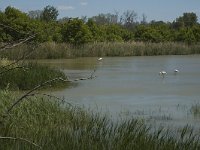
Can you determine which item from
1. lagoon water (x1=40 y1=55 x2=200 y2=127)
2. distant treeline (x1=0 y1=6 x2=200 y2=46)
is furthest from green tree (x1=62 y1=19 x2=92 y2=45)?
lagoon water (x1=40 y1=55 x2=200 y2=127)

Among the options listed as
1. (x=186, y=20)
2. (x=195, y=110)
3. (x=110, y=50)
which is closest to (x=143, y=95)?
(x=195, y=110)

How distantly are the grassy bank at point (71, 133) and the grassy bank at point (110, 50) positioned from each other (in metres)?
13.7

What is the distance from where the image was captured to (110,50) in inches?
999

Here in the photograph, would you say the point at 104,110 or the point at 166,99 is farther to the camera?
the point at 166,99

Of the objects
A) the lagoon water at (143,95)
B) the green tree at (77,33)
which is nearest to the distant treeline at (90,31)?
the green tree at (77,33)

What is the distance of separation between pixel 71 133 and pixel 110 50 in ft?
67.5

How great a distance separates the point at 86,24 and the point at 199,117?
71.0ft

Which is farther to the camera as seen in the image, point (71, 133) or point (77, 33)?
point (77, 33)

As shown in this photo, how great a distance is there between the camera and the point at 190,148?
4.45 m

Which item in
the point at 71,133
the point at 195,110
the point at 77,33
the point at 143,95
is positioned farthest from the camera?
the point at 77,33

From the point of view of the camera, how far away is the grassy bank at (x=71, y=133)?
427 cm

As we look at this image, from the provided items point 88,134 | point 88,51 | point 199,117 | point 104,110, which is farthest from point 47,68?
point 88,51

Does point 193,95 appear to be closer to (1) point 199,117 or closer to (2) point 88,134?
(1) point 199,117

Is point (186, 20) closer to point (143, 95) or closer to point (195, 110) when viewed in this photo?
point (143, 95)
